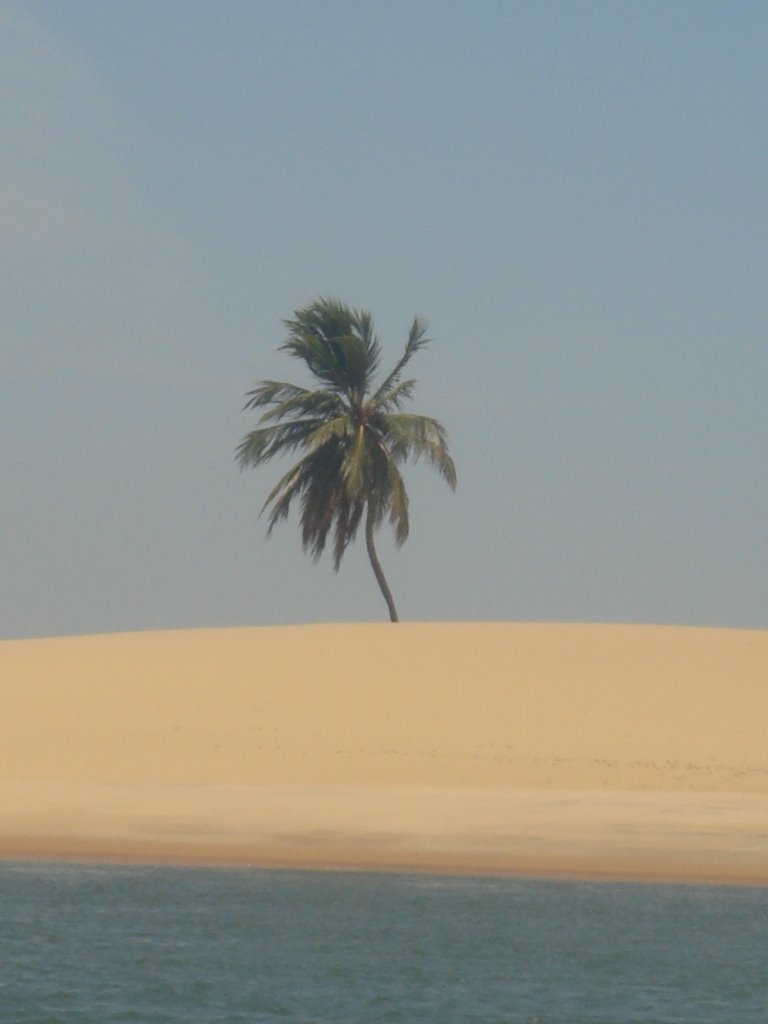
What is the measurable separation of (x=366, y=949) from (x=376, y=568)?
20.6 meters

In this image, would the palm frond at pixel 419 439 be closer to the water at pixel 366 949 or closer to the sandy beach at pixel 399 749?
the sandy beach at pixel 399 749

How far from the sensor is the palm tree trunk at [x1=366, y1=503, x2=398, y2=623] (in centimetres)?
3622

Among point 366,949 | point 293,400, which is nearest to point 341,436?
point 293,400

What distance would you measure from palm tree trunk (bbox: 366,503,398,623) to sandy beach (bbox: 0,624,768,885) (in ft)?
8.37

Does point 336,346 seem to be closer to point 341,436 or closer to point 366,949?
point 341,436

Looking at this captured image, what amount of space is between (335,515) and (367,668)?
7534 mm

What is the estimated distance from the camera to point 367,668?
2967cm

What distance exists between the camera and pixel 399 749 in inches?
967

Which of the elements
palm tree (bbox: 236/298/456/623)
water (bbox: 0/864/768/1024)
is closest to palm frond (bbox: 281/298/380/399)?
palm tree (bbox: 236/298/456/623)

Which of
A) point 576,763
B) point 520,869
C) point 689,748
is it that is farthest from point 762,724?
point 520,869

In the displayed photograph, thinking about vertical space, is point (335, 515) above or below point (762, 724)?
above

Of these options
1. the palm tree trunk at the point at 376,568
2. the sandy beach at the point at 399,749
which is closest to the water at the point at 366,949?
the sandy beach at the point at 399,749

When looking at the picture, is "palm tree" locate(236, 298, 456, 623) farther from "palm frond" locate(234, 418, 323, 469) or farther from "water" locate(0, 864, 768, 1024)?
"water" locate(0, 864, 768, 1024)

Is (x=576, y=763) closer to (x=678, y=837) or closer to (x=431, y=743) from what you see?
(x=431, y=743)
